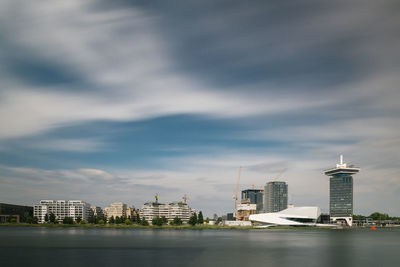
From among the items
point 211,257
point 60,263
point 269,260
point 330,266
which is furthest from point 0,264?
point 330,266

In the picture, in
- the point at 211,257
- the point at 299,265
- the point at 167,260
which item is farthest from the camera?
the point at 211,257

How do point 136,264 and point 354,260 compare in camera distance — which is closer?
point 136,264

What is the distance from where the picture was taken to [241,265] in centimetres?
5553

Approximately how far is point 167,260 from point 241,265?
1211 cm

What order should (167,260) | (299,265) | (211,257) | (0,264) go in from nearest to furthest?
(0,264) < (299,265) < (167,260) < (211,257)

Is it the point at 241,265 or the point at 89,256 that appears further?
the point at 89,256

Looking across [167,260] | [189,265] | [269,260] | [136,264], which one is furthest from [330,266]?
[136,264]

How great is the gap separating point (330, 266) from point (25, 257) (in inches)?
1858

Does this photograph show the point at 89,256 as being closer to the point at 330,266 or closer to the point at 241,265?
the point at 241,265

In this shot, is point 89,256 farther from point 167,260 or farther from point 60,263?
point 167,260

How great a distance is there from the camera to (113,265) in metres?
53.5

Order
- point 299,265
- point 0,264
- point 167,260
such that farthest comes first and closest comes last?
point 167,260, point 299,265, point 0,264

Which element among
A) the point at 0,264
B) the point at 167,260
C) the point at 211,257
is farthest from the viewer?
the point at 211,257

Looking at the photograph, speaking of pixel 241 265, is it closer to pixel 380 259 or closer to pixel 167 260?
pixel 167 260
